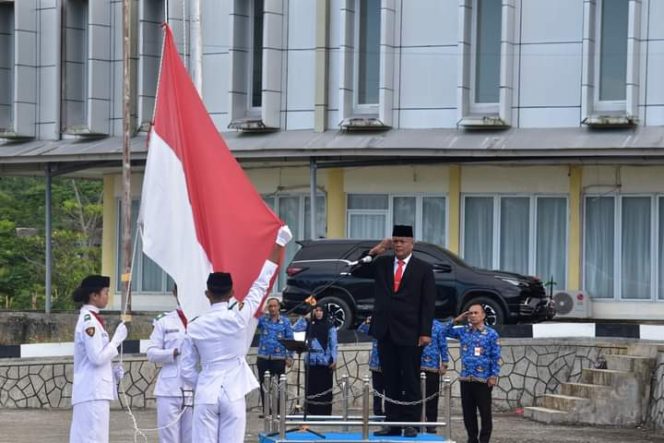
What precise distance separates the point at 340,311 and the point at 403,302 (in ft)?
46.9

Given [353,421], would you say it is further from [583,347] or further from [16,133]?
[16,133]

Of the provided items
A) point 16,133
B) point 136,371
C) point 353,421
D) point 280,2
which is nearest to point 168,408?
point 353,421

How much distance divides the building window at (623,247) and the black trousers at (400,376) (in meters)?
20.3

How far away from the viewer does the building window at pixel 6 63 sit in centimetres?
4262

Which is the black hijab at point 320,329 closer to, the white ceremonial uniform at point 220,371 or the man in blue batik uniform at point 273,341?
the man in blue batik uniform at point 273,341

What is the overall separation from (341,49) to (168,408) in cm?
2323

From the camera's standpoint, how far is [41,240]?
2199 inches

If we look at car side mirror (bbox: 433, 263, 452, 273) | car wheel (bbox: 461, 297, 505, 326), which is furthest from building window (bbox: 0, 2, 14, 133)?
car wheel (bbox: 461, 297, 505, 326)

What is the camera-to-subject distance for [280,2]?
3809 cm

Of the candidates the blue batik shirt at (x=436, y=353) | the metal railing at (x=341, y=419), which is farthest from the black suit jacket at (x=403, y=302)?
the blue batik shirt at (x=436, y=353)

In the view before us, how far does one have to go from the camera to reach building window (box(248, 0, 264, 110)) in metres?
38.8

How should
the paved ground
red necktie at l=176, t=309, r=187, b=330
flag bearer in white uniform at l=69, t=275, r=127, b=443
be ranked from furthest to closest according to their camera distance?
the paved ground
red necktie at l=176, t=309, r=187, b=330
flag bearer in white uniform at l=69, t=275, r=127, b=443

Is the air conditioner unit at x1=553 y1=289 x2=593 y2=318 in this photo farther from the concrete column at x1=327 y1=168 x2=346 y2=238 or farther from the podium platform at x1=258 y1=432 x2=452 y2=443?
the podium platform at x1=258 y1=432 x2=452 y2=443

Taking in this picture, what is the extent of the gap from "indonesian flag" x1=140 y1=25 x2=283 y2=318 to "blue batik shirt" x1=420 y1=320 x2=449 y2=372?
5.68 m
